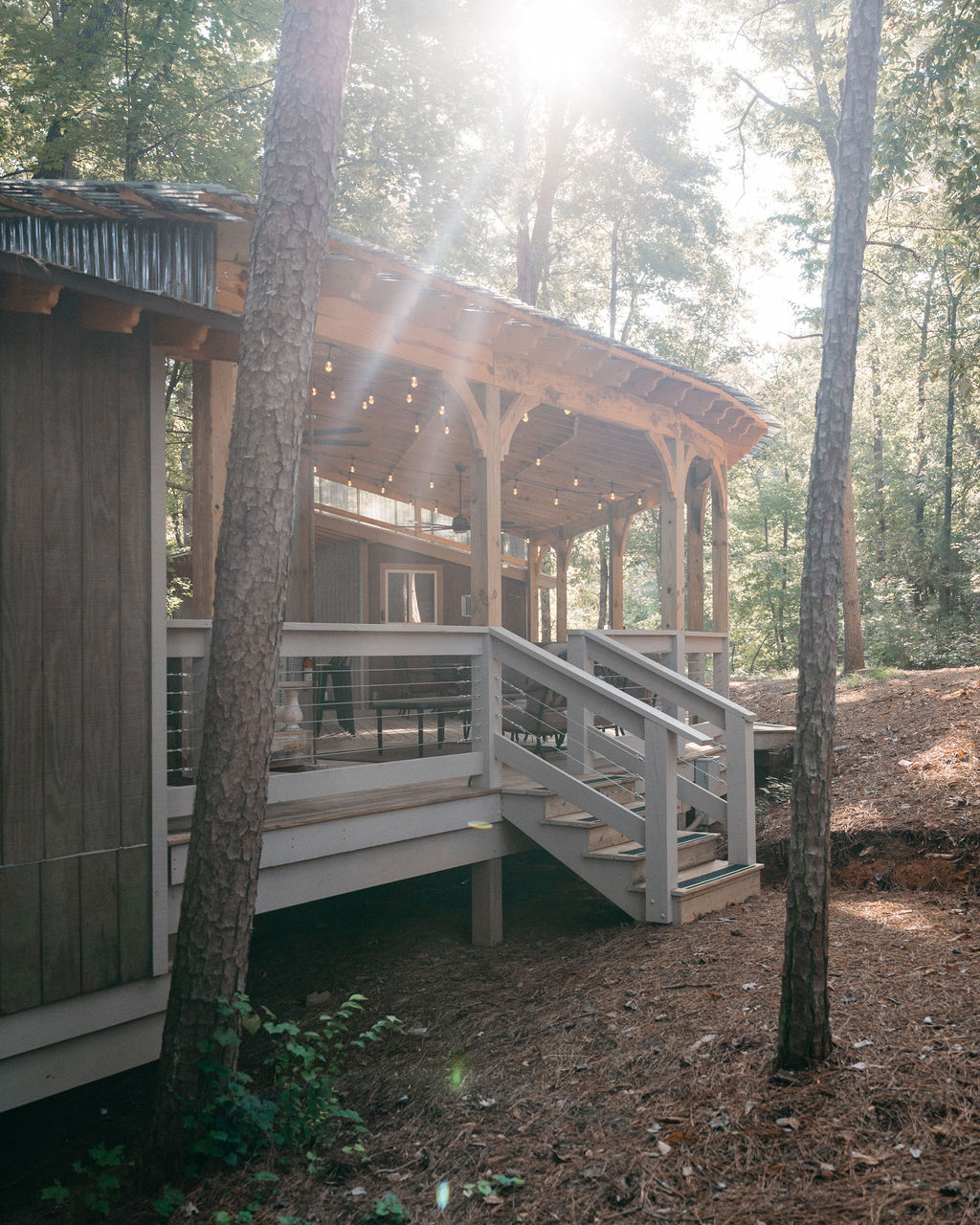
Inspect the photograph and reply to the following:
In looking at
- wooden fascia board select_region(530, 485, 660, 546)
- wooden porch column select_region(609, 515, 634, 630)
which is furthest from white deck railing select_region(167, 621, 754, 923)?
wooden porch column select_region(609, 515, 634, 630)

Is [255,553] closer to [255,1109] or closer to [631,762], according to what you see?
[255,1109]

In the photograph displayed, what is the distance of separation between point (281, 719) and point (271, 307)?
9.72 feet

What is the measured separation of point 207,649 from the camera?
4.50m

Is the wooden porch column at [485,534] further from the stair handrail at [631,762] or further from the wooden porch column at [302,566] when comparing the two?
the wooden porch column at [302,566]

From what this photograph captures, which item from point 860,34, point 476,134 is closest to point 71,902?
point 860,34

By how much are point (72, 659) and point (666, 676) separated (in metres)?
4.19

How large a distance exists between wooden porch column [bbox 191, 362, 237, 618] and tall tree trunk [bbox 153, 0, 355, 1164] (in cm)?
198

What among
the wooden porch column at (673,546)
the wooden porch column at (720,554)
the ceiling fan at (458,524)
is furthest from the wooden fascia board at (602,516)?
the wooden porch column at (673,546)

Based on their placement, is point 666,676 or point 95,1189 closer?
point 95,1189

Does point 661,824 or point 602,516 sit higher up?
point 602,516

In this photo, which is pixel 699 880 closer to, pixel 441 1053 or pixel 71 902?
pixel 441 1053

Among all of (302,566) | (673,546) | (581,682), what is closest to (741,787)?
(581,682)

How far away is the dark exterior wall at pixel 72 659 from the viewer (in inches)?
141

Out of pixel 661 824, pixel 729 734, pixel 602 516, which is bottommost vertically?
pixel 661 824
